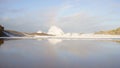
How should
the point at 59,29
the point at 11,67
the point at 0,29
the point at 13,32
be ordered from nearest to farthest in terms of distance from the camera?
the point at 11,67, the point at 0,29, the point at 13,32, the point at 59,29

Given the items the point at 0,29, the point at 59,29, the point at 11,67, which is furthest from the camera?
the point at 59,29

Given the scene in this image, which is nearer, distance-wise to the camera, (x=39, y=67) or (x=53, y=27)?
(x=39, y=67)

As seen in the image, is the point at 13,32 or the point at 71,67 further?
the point at 13,32

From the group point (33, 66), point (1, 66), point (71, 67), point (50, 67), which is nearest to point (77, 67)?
point (71, 67)

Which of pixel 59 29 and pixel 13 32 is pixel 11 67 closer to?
pixel 13 32

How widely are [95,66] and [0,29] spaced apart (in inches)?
1301

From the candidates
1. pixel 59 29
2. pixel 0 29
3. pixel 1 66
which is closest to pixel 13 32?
pixel 0 29

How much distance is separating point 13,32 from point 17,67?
39.6 meters

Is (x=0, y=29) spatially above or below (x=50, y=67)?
above

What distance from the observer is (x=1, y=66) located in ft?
19.9

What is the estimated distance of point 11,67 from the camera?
5980mm

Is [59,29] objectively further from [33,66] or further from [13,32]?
[33,66]

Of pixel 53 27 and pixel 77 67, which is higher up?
pixel 53 27

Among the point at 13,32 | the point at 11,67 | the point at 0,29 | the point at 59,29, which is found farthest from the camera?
the point at 59,29
